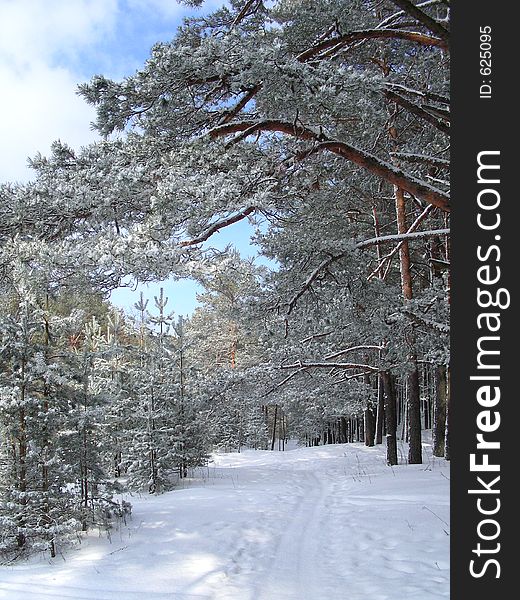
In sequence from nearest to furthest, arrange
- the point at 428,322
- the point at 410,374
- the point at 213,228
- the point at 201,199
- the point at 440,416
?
1. the point at 201,199
2. the point at 213,228
3. the point at 428,322
4. the point at 410,374
5. the point at 440,416

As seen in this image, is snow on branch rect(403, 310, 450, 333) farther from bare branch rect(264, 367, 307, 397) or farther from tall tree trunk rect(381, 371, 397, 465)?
tall tree trunk rect(381, 371, 397, 465)

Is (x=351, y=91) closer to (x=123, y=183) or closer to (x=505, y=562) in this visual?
(x=123, y=183)

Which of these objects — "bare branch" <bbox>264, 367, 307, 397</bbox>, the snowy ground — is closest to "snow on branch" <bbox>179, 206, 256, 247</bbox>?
the snowy ground

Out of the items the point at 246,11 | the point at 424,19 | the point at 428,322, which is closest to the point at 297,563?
the point at 428,322

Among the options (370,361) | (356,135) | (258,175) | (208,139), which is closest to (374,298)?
(356,135)

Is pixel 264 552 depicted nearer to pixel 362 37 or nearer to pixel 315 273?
pixel 315 273

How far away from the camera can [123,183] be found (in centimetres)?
541

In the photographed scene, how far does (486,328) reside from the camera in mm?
2406

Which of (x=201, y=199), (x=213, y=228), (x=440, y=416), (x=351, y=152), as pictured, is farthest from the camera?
(x=440, y=416)

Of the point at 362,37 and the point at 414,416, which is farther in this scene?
the point at 414,416

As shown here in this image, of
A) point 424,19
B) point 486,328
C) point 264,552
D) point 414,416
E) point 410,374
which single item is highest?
point 424,19

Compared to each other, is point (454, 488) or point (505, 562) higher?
point (454, 488)

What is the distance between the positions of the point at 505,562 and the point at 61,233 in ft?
19.1

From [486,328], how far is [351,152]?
14.6 ft
